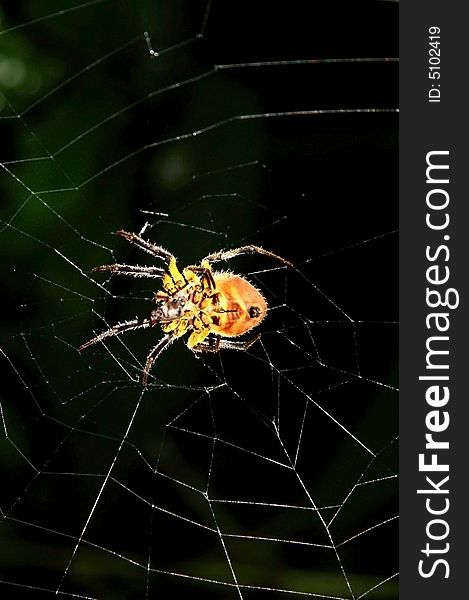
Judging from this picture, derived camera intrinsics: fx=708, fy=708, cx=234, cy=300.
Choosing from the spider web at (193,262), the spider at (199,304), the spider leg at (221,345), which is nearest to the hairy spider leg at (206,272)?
the spider at (199,304)

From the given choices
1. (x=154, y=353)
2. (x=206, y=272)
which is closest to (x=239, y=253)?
(x=206, y=272)

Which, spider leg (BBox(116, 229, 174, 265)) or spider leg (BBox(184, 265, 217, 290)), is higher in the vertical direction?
spider leg (BBox(116, 229, 174, 265))

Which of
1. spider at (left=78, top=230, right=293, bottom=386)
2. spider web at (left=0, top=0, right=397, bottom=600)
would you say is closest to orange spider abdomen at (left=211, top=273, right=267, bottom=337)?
spider at (left=78, top=230, right=293, bottom=386)

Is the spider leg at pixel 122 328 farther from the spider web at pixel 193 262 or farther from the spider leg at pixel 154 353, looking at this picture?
the spider web at pixel 193 262

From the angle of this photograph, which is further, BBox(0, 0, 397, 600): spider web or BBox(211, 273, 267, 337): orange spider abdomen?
BBox(0, 0, 397, 600): spider web

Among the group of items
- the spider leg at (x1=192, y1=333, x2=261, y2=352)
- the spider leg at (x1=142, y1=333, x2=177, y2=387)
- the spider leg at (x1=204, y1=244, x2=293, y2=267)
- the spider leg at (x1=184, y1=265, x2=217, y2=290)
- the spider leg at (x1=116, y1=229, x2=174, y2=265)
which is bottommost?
the spider leg at (x1=142, y1=333, x2=177, y2=387)

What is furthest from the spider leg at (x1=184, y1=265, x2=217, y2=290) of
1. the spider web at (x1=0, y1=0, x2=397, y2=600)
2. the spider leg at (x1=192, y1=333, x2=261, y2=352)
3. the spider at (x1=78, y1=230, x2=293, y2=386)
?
the spider web at (x1=0, y1=0, x2=397, y2=600)

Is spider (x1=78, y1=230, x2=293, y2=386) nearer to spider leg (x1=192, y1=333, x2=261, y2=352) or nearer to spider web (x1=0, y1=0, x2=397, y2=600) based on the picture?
spider leg (x1=192, y1=333, x2=261, y2=352)

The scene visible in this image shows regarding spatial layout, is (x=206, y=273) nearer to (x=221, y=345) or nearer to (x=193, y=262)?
(x=221, y=345)

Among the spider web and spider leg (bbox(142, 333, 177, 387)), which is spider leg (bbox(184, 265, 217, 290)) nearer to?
spider leg (bbox(142, 333, 177, 387))
